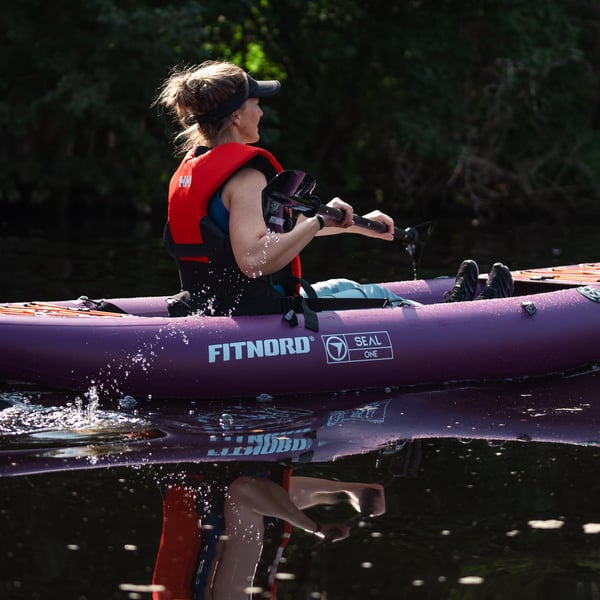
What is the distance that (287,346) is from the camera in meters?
4.39

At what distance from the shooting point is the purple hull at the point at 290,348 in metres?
4.25

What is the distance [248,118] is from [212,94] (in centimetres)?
17

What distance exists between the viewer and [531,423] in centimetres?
405

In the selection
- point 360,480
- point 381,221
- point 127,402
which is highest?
point 381,221

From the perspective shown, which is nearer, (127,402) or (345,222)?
(127,402)

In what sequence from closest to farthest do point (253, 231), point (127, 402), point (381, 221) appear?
point (253, 231)
point (127, 402)
point (381, 221)

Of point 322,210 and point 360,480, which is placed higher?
point 322,210

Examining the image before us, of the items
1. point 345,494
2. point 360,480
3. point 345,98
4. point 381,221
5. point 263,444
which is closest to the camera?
point 345,494

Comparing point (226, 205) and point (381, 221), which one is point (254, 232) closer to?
point (226, 205)

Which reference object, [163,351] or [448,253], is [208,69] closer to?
[163,351]

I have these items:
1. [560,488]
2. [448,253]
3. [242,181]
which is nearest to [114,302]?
[242,181]

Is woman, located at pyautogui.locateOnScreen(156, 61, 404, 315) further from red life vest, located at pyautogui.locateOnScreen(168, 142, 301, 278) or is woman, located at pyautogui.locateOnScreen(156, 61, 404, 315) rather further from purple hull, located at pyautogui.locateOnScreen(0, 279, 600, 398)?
purple hull, located at pyautogui.locateOnScreen(0, 279, 600, 398)

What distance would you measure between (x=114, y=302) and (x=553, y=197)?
8944 millimetres

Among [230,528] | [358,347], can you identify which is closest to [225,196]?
[358,347]
